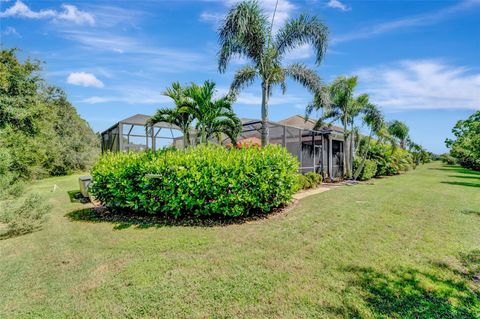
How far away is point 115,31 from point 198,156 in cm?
558

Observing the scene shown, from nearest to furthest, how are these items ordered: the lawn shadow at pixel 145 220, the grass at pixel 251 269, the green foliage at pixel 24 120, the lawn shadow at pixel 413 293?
1. the lawn shadow at pixel 413 293
2. the grass at pixel 251 269
3. the lawn shadow at pixel 145 220
4. the green foliage at pixel 24 120

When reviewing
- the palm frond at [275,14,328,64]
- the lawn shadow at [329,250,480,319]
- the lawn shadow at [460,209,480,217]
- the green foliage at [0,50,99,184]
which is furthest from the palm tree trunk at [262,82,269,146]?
the green foliage at [0,50,99,184]

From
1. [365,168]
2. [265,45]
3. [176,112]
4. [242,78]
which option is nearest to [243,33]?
[265,45]

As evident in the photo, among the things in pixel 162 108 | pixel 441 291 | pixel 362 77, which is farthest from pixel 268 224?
pixel 362 77

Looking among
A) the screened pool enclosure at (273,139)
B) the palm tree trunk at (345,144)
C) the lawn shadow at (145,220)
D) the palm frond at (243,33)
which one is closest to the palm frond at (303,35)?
the palm frond at (243,33)

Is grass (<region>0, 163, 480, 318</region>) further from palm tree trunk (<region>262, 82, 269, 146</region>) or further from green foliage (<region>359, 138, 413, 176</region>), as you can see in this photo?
green foliage (<region>359, 138, 413, 176</region>)

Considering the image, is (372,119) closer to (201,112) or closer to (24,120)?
(201,112)

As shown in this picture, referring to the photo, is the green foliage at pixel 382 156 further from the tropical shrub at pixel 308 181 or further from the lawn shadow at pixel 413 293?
the lawn shadow at pixel 413 293

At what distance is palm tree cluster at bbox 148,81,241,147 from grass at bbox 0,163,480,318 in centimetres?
468

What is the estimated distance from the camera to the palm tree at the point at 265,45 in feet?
30.6

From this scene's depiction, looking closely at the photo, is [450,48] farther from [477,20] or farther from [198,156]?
[198,156]

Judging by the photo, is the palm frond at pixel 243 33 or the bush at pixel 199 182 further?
the palm frond at pixel 243 33

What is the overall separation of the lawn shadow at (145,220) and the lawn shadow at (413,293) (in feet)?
11.0

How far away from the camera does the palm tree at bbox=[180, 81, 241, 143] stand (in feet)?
28.7
